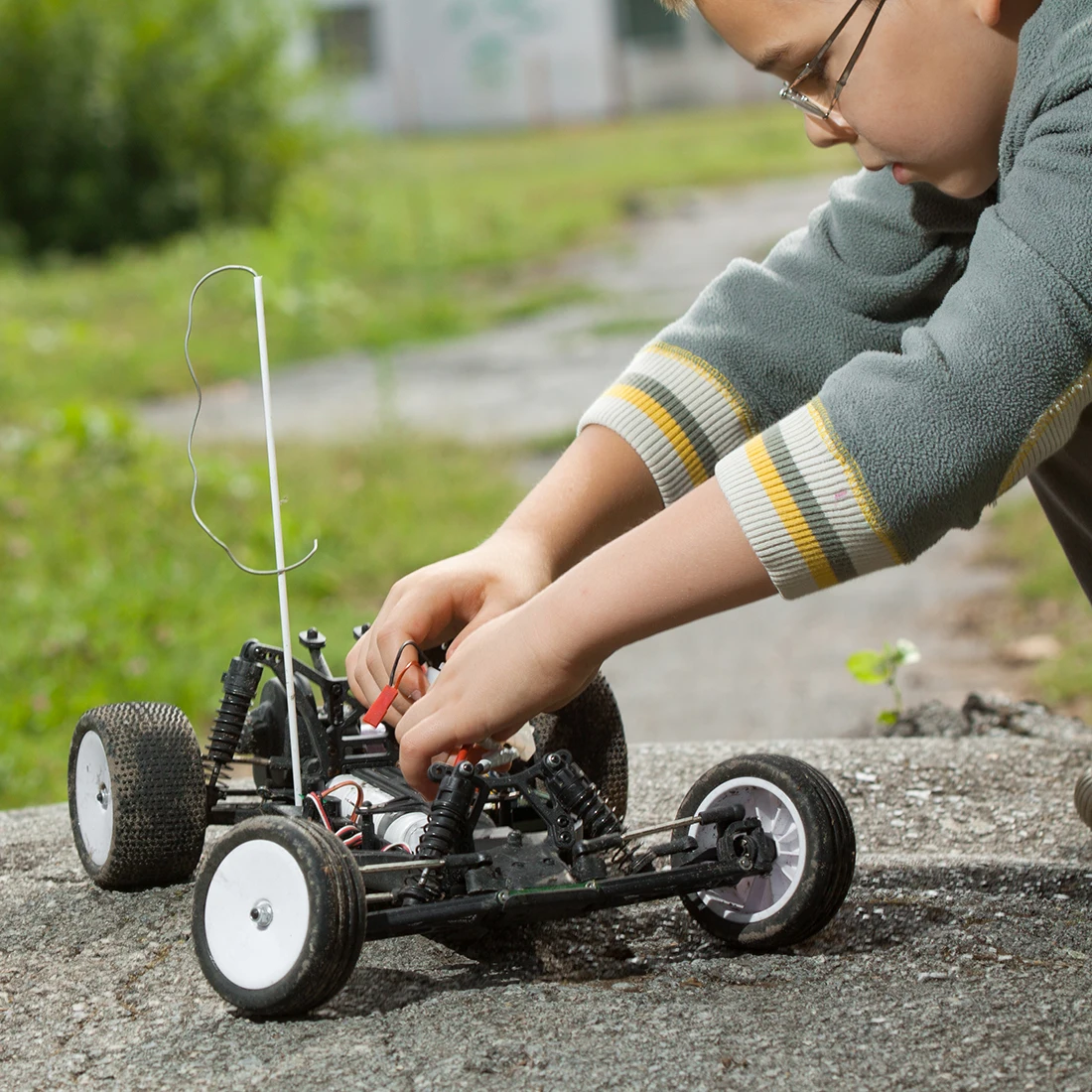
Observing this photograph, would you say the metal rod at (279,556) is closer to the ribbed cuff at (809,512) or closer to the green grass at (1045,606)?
the ribbed cuff at (809,512)

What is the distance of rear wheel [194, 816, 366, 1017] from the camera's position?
150 centimetres

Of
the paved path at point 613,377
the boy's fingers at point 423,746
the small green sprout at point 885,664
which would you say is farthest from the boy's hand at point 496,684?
the paved path at point 613,377

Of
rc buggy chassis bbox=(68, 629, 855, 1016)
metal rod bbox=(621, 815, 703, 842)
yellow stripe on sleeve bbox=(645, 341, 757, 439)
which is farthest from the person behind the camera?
yellow stripe on sleeve bbox=(645, 341, 757, 439)

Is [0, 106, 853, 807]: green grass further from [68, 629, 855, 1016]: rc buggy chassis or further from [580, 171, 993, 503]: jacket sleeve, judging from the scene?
[580, 171, 993, 503]: jacket sleeve

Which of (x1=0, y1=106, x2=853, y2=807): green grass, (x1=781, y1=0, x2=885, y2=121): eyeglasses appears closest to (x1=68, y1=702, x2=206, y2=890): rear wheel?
(x1=781, y1=0, x2=885, y2=121): eyeglasses

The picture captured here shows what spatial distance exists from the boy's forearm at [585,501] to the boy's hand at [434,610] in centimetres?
8

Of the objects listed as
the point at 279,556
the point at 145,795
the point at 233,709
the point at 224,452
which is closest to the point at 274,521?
the point at 279,556

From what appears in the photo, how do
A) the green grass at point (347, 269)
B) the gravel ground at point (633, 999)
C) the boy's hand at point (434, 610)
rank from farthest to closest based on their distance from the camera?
the green grass at point (347, 269) → the boy's hand at point (434, 610) → the gravel ground at point (633, 999)

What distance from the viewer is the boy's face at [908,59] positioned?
5.21 feet

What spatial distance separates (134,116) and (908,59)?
11.3 m

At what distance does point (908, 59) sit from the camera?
160cm

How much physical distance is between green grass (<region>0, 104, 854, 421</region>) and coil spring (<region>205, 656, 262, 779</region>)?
16.1 feet

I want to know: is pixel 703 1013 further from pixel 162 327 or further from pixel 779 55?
pixel 162 327

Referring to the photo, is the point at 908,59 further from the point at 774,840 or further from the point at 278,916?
the point at 278,916
